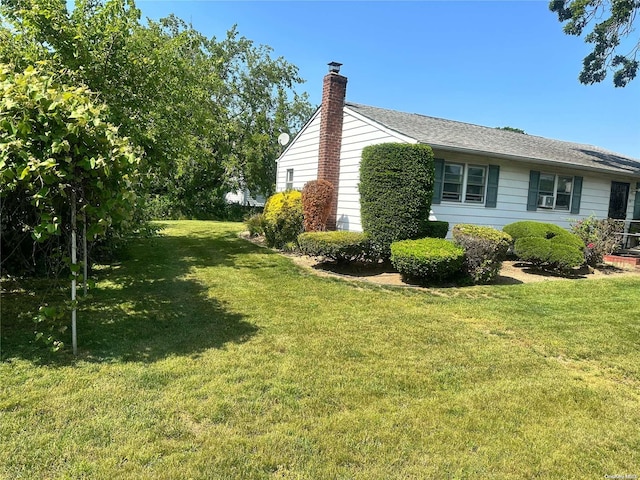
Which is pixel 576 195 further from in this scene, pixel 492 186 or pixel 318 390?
pixel 318 390

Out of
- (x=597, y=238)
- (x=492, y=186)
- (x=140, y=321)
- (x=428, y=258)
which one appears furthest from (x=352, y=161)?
(x=140, y=321)

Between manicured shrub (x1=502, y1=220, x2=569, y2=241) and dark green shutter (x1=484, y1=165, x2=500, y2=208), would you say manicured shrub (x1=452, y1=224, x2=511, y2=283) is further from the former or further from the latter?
dark green shutter (x1=484, y1=165, x2=500, y2=208)

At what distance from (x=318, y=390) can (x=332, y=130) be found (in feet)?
29.5

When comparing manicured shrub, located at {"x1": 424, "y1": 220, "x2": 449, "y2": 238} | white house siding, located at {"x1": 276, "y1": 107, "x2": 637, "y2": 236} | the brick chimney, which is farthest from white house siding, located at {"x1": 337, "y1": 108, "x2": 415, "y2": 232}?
manicured shrub, located at {"x1": 424, "y1": 220, "x2": 449, "y2": 238}

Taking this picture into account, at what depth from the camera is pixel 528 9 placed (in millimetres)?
12055

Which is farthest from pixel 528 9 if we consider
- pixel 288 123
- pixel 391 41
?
pixel 288 123

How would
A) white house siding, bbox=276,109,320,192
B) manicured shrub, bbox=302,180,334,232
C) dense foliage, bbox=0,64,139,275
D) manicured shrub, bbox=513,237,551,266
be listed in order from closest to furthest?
1. dense foliage, bbox=0,64,139,275
2. manicured shrub, bbox=513,237,551,266
3. manicured shrub, bbox=302,180,334,232
4. white house siding, bbox=276,109,320,192

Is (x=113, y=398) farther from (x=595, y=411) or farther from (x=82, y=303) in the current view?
(x=595, y=411)

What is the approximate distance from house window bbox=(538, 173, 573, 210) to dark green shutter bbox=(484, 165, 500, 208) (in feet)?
5.93

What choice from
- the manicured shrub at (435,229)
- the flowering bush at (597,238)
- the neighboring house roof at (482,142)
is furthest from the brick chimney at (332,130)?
the flowering bush at (597,238)

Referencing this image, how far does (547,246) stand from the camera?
916 centimetres

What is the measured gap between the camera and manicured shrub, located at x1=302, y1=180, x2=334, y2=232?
1042 centimetres

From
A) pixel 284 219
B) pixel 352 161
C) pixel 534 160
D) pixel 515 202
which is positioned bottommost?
pixel 284 219

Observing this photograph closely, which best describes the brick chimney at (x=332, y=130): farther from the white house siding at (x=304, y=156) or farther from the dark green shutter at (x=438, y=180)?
the dark green shutter at (x=438, y=180)
